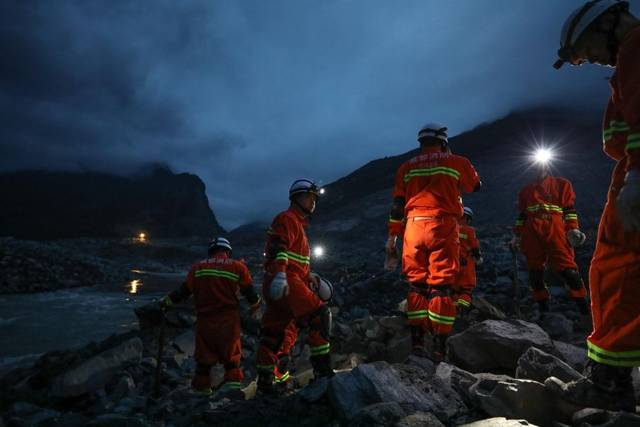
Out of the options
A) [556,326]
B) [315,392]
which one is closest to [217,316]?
[315,392]

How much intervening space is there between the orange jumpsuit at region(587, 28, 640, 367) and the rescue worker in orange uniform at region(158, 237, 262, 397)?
3665mm

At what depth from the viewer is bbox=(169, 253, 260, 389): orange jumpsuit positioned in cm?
429

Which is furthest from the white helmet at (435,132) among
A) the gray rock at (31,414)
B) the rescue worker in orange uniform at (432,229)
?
the gray rock at (31,414)

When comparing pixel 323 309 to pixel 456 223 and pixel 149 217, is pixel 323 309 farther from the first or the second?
pixel 149 217

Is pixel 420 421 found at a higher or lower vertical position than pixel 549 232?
lower

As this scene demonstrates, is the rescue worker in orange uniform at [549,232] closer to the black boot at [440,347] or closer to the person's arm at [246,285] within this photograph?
the black boot at [440,347]

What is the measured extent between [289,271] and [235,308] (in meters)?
1.26

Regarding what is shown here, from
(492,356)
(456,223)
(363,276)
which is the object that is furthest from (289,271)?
(363,276)

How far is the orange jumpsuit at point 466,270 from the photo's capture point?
5684 mm

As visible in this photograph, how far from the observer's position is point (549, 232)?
Result: 196 inches

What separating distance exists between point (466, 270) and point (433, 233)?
10.7 feet

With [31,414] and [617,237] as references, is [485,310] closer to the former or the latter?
[617,237]

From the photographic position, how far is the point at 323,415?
2.06 m

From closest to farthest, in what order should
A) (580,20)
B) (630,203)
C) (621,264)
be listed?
(630,203) < (621,264) < (580,20)
